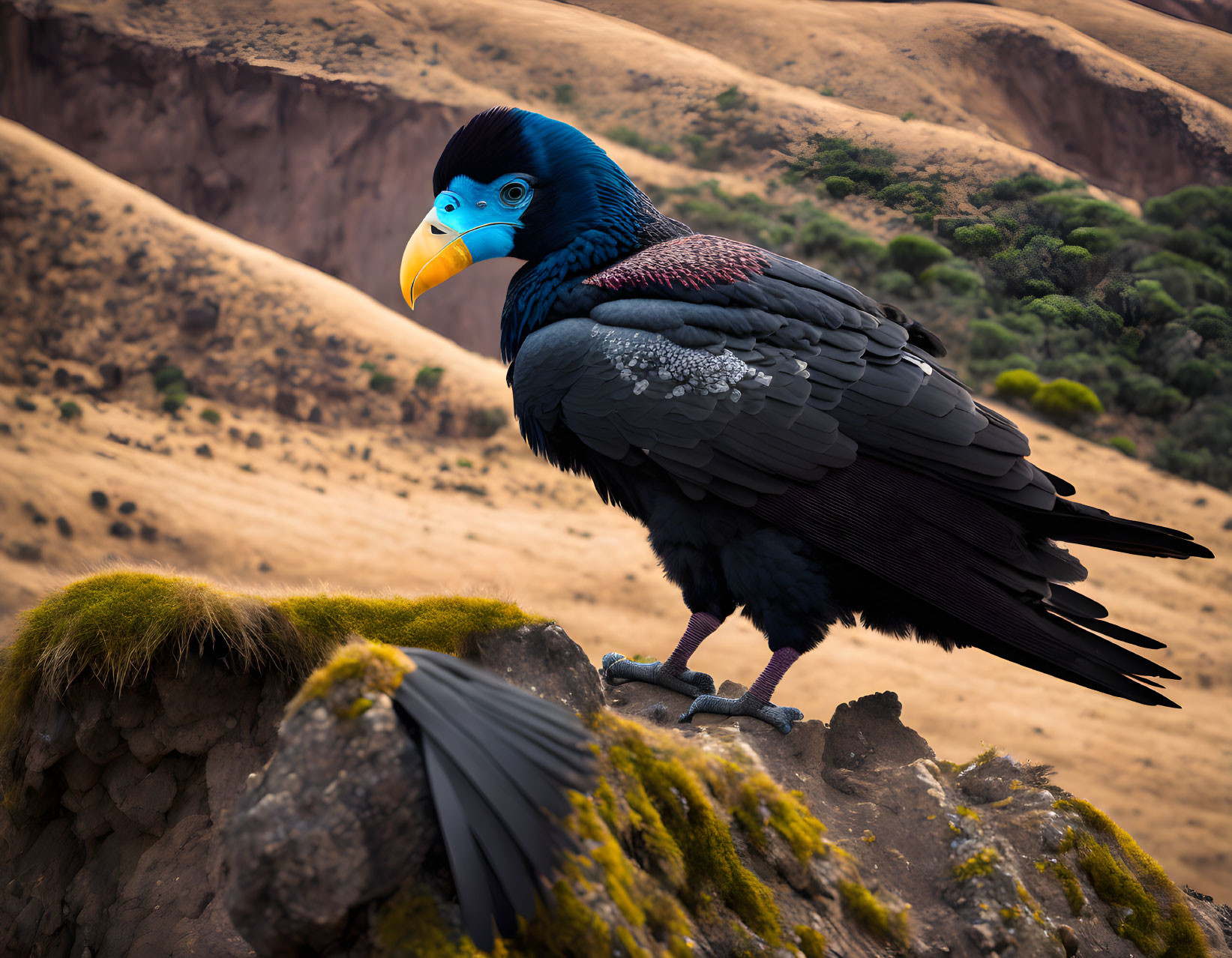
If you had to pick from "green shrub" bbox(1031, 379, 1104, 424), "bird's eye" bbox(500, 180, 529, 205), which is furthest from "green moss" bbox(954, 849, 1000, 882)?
"green shrub" bbox(1031, 379, 1104, 424)

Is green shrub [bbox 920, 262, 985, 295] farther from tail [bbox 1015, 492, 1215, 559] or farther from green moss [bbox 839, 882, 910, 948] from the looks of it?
green moss [bbox 839, 882, 910, 948]

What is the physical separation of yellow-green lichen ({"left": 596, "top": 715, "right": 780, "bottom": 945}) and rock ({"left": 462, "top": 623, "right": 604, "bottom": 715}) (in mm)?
121

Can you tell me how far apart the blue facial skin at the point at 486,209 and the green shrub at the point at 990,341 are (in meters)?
4.34

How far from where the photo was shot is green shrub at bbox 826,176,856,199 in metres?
4.09

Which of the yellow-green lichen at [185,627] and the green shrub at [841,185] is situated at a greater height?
the green shrub at [841,185]

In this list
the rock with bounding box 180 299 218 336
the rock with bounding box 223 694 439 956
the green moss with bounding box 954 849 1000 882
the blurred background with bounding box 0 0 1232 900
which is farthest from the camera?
the rock with bounding box 180 299 218 336

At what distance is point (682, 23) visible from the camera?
431 inches

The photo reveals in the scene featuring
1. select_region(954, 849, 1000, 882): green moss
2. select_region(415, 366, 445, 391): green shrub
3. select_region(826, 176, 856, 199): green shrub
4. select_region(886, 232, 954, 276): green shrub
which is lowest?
select_region(415, 366, 445, 391): green shrub

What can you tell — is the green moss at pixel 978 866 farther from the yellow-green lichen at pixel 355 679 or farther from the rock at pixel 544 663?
the yellow-green lichen at pixel 355 679

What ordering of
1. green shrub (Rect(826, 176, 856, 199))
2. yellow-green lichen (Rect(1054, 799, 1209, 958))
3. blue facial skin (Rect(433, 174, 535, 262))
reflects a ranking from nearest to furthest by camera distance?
yellow-green lichen (Rect(1054, 799, 1209, 958)) < blue facial skin (Rect(433, 174, 535, 262)) < green shrub (Rect(826, 176, 856, 199))

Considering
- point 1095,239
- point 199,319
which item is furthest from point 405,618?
point 199,319

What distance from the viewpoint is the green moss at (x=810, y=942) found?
2.36 meters

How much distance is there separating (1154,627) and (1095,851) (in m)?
10.8

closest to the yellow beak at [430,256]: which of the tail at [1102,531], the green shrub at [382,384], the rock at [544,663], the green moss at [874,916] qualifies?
the rock at [544,663]
